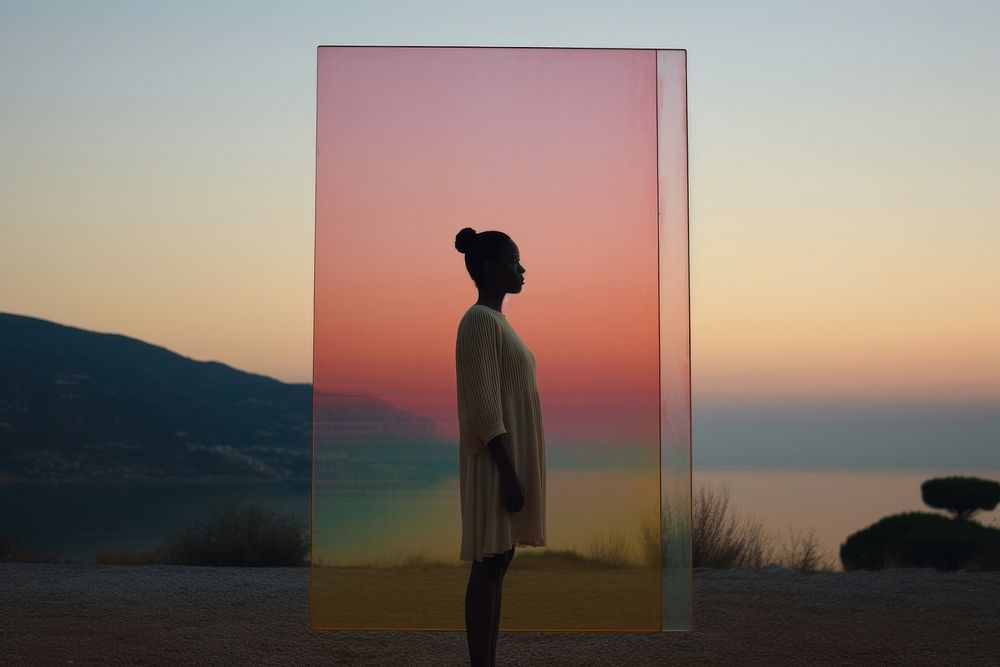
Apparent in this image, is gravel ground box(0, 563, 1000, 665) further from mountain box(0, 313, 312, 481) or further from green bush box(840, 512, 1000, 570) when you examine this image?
mountain box(0, 313, 312, 481)

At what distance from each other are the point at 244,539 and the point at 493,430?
531 cm

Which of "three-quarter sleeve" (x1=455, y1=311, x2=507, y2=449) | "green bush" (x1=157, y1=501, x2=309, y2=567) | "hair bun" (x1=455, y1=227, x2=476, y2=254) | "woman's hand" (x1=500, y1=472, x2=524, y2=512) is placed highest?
"hair bun" (x1=455, y1=227, x2=476, y2=254)

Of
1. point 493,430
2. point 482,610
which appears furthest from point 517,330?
point 482,610

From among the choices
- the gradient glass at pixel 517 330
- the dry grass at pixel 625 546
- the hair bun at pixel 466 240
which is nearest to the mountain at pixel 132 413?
the dry grass at pixel 625 546

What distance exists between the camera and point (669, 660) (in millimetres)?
4512

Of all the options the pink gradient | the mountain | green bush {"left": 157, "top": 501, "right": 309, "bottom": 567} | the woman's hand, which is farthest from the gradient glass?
the mountain

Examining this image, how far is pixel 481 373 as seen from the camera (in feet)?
11.0

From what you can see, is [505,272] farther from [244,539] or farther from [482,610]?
[244,539]

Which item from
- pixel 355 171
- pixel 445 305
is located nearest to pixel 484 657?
pixel 445 305

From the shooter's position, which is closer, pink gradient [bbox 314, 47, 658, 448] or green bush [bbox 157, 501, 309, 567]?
pink gradient [bbox 314, 47, 658, 448]

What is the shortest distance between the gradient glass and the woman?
1.23 m

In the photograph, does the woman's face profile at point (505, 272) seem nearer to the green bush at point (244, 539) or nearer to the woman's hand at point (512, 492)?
the woman's hand at point (512, 492)

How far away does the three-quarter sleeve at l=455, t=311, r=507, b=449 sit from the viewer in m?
3.32

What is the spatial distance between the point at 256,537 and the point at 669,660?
4.42m
